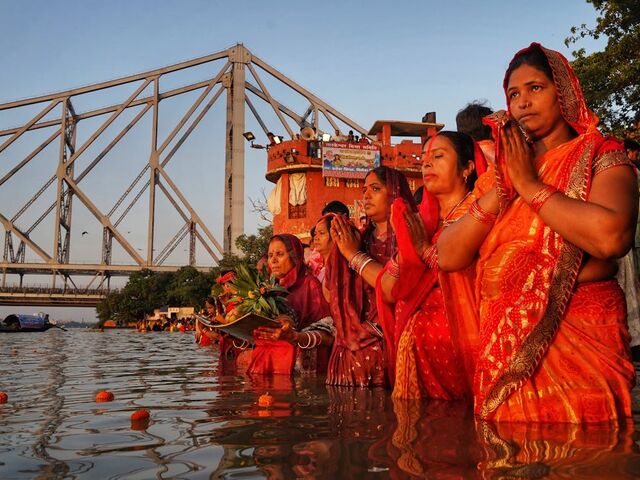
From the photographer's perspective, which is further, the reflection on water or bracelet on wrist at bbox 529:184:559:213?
bracelet on wrist at bbox 529:184:559:213

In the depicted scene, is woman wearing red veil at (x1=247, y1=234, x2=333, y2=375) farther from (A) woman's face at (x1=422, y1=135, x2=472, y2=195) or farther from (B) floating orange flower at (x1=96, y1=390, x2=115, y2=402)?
(A) woman's face at (x1=422, y1=135, x2=472, y2=195)

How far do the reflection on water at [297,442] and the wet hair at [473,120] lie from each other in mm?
1355

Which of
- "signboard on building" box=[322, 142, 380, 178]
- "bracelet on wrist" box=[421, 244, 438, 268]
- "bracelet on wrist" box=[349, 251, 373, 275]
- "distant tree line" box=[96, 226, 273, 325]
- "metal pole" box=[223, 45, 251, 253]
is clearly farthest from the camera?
"metal pole" box=[223, 45, 251, 253]

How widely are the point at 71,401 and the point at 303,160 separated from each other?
21.8 meters

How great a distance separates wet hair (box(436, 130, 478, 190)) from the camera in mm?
2688

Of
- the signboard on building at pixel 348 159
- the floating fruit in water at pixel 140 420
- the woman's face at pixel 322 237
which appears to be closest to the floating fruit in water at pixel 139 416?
the floating fruit in water at pixel 140 420

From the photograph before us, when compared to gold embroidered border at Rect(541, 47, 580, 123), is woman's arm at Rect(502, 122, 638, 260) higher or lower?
lower

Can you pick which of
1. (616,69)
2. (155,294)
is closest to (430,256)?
(616,69)

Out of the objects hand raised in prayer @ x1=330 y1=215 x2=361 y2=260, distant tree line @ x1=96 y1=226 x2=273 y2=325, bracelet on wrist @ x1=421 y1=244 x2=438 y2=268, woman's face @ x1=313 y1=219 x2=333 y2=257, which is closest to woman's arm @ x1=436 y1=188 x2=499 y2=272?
bracelet on wrist @ x1=421 y1=244 x2=438 y2=268

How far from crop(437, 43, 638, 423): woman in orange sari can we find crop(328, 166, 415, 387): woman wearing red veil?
133 cm

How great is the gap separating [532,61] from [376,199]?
1.45 meters

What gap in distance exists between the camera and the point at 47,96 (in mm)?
58312

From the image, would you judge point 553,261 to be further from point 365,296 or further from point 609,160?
point 365,296

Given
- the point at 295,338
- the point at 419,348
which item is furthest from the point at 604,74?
the point at 419,348
